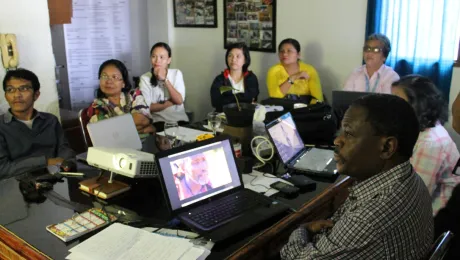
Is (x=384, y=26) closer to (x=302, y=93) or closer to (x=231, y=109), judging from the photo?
(x=302, y=93)

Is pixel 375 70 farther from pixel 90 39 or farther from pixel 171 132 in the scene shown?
pixel 90 39

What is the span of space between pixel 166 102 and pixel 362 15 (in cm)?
181

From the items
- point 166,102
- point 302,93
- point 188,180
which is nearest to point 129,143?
point 188,180

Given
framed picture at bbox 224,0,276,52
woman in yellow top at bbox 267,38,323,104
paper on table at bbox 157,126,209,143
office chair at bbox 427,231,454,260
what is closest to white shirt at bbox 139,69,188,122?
woman in yellow top at bbox 267,38,323,104

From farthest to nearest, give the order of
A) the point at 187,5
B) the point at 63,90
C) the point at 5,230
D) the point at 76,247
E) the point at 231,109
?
the point at 187,5 → the point at 63,90 → the point at 231,109 → the point at 5,230 → the point at 76,247

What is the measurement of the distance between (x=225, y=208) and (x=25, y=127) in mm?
1587

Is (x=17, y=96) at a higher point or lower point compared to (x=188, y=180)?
higher

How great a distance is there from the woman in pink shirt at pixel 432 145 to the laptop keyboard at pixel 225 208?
782mm

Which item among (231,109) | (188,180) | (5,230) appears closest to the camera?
(5,230)

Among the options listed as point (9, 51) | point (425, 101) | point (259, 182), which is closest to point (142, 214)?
point (259, 182)

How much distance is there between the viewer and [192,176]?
1556mm

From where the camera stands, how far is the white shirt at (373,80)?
11.0 ft

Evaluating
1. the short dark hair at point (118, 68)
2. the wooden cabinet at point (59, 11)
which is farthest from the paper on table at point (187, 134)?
the wooden cabinet at point (59, 11)

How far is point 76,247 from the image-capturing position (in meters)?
1.27
